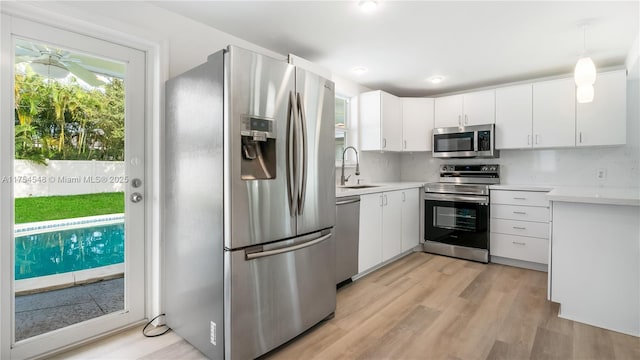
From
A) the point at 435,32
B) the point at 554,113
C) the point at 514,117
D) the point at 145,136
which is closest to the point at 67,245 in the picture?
the point at 145,136

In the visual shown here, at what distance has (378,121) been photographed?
4055mm

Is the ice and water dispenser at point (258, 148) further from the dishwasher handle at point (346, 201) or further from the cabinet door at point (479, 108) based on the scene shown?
the cabinet door at point (479, 108)

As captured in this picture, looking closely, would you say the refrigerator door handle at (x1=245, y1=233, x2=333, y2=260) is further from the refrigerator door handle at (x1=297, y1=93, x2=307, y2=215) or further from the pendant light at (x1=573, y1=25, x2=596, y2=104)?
the pendant light at (x1=573, y1=25, x2=596, y2=104)

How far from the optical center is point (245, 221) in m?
1.69

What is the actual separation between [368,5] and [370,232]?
2096mm

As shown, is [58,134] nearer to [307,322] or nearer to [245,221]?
[245,221]

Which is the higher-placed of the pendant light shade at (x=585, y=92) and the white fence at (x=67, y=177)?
the pendant light shade at (x=585, y=92)

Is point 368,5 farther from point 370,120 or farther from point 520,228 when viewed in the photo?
point 520,228

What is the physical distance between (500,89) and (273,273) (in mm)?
3619

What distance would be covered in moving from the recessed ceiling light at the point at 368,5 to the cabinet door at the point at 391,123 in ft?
6.32

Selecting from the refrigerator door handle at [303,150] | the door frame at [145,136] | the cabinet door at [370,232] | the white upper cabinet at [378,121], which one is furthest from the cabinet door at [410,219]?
the door frame at [145,136]

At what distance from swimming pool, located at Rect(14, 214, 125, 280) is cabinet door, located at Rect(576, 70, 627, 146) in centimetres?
449

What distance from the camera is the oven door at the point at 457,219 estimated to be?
3.70 meters

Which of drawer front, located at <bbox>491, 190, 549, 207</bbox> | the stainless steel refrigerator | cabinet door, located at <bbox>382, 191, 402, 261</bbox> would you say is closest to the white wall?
drawer front, located at <bbox>491, 190, 549, 207</bbox>
